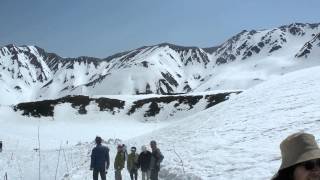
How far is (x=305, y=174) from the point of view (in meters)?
2.56

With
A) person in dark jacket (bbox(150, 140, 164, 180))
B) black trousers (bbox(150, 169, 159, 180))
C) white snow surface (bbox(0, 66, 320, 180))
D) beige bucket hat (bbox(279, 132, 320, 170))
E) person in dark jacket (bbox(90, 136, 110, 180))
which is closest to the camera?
beige bucket hat (bbox(279, 132, 320, 170))

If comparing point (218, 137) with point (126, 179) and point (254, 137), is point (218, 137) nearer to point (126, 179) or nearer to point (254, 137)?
point (254, 137)

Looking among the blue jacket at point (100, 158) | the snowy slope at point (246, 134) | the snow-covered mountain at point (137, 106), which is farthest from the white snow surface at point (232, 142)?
the snow-covered mountain at point (137, 106)

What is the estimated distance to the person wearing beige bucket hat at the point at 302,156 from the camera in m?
2.53

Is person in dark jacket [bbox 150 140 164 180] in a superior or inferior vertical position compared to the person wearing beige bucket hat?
inferior

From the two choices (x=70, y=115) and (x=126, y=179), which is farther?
(x=70, y=115)

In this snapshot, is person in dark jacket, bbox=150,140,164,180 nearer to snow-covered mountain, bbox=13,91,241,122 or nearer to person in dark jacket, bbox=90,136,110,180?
person in dark jacket, bbox=90,136,110,180

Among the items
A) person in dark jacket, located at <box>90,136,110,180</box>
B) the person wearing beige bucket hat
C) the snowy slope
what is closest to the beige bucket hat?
the person wearing beige bucket hat

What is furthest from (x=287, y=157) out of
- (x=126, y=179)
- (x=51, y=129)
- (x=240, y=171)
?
(x=51, y=129)

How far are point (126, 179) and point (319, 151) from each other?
1781 centimetres

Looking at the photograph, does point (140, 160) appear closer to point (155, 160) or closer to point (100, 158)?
point (155, 160)

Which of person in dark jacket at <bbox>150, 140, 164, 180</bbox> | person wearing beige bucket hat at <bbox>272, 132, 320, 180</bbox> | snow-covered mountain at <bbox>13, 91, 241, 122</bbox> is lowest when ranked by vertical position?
person in dark jacket at <bbox>150, 140, 164, 180</bbox>

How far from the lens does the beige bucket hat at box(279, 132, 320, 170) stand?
252 centimetres

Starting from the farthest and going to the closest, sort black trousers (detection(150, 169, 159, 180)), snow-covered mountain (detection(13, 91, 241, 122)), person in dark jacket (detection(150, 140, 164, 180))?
1. snow-covered mountain (detection(13, 91, 241, 122))
2. black trousers (detection(150, 169, 159, 180))
3. person in dark jacket (detection(150, 140, 164, 180))
